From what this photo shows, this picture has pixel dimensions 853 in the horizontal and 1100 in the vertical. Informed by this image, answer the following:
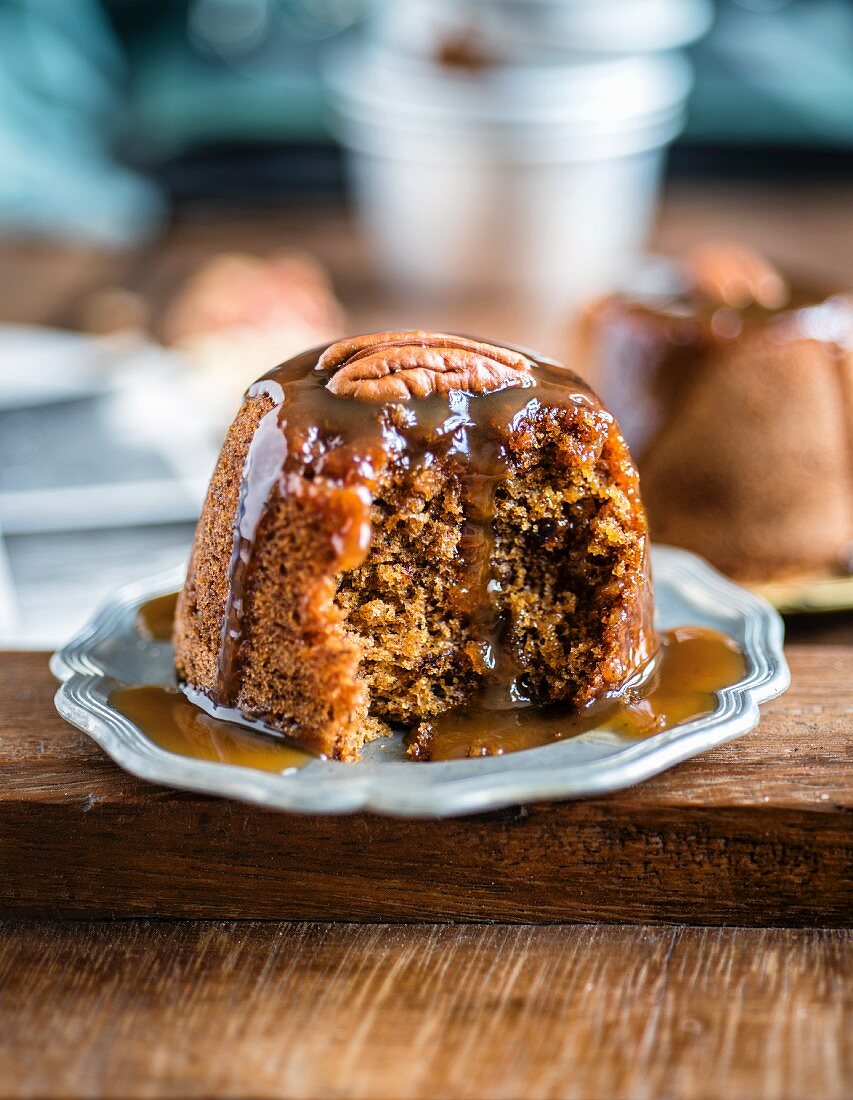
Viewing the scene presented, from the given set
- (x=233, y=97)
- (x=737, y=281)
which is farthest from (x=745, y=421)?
(x=233, y=97)

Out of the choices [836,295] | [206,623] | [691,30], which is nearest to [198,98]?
[691,30]

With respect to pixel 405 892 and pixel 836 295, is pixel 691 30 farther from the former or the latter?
pixel 405 892

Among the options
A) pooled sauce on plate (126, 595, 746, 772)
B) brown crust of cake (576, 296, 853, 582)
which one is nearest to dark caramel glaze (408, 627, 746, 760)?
pooled sauce on plate (126, 595, 746, 772)

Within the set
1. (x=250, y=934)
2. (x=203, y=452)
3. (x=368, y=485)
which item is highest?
(x=368, y=485)

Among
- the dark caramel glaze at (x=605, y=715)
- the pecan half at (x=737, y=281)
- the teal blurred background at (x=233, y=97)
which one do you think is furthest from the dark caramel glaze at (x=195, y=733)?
the teal blurred background at (x=233, y=97)

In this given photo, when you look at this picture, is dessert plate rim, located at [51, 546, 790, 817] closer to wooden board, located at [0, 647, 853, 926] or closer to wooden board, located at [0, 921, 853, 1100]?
wooden board, located at [0, 647, 853, 926]
